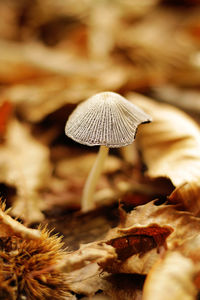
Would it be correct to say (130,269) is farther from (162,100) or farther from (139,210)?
(162,100)

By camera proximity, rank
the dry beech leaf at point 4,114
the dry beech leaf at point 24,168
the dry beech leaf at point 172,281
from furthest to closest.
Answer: the dry beech leaf at point 4,114 → the dry beech leaf at point 24,168 → the dry beech leaf at point 172,281

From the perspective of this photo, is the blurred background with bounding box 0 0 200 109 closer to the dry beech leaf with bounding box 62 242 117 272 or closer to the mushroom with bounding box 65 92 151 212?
the mushroom with bounding box 65 92 151 212

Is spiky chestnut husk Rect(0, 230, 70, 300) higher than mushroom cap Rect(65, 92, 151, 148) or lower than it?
lower

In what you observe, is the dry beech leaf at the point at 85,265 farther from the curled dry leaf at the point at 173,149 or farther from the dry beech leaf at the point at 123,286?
the curled dry leaf at the point at 173,149

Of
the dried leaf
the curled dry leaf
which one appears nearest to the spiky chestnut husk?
the dried leaf

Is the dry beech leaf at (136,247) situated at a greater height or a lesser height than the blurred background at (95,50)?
lesser

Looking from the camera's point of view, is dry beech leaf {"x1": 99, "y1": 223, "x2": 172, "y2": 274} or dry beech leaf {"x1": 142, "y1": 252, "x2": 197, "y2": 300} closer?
dry beech leaf {"x1": 142, "y1": 252, "x2": 197, "y2": 300}

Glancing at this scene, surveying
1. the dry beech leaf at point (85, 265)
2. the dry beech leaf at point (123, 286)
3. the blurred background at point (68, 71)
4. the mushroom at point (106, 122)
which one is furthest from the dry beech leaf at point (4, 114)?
the dry beech leaf at point (123, 286)
